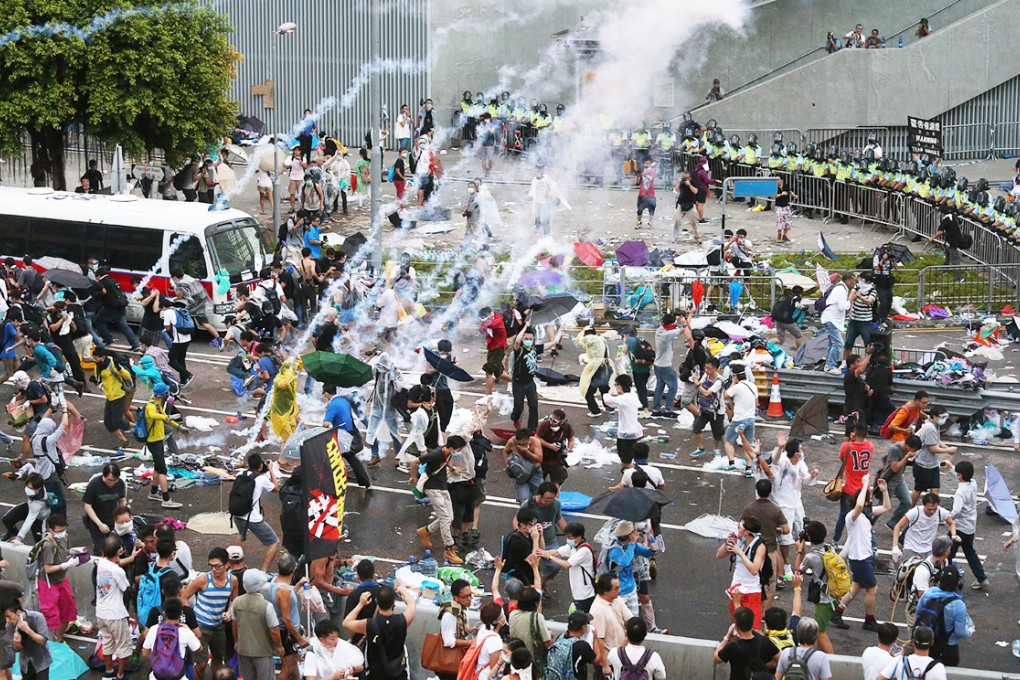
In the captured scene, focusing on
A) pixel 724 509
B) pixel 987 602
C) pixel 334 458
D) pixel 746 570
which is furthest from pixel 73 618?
pixel 987 602

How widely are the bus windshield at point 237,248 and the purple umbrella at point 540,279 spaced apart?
→ 4.08 metres

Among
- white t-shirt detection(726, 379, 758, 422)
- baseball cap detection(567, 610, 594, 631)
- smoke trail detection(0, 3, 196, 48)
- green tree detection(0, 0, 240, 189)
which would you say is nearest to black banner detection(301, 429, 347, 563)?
baseball cap detection(567, 610, 594, 631)

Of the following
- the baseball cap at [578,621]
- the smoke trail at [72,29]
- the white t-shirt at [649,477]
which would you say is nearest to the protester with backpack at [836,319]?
the white t-shirt at [649,477]

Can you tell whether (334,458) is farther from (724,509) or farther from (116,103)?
(116,103)

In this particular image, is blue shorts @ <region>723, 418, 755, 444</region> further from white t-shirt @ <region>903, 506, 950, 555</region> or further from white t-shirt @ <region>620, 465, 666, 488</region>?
white t-shirt @ <region>903, 506, 950, 555</region>

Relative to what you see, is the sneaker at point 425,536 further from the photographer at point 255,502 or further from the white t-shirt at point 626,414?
the white t-shirt at point 626,414

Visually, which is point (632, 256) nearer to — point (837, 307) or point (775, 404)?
point (837, 307)

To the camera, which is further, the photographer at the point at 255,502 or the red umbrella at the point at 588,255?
the red umbrella at the point at 588,255

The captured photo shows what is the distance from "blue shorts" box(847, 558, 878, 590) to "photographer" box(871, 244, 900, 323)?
9287 millimetres

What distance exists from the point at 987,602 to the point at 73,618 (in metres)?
7.95

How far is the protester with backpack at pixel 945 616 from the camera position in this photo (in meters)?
11.7

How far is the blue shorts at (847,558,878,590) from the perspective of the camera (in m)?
12.8

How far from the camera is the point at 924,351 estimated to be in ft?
65.3

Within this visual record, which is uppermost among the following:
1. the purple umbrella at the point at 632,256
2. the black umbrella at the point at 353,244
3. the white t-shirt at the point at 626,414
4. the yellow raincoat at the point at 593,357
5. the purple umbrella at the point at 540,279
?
the black umbrella at the point at 353,244
